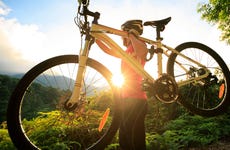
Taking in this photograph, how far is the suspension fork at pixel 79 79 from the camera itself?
9.22ft

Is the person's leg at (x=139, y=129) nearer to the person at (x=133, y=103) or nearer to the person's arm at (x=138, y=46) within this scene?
the person at (x=133, y=103)

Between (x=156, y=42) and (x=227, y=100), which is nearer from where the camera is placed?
(x=156, y=42)

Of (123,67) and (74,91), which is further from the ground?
(123,67)

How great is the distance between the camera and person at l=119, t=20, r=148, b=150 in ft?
11.1

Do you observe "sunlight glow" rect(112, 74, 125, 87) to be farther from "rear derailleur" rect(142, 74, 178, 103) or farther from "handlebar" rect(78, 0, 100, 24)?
"handlebar" rect(78, 0, 100, 24)

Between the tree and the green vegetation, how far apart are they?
9.67m

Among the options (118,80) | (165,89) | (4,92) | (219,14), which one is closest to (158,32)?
(165,89)

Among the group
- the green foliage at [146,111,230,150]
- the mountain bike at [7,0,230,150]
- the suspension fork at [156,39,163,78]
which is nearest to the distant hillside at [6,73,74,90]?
the mountain bike at [7,0,230,150]

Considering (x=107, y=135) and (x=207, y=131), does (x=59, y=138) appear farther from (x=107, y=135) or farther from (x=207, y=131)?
(x=207, y=131)

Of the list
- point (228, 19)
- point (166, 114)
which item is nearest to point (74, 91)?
point (166, 114)

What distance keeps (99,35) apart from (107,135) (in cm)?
123

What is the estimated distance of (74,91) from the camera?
2.84m

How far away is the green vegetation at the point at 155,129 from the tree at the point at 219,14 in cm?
967

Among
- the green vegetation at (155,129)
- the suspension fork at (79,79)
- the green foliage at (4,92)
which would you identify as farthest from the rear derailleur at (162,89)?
the green foliage at (4,92)
